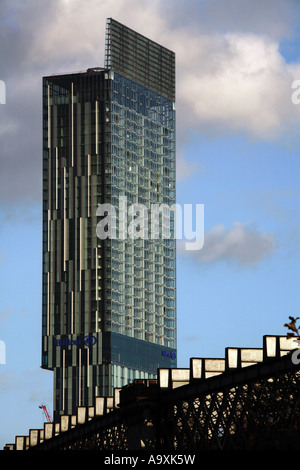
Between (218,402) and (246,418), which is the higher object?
(218,402)

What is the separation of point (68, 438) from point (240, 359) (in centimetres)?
4461

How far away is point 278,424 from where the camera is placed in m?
68.8

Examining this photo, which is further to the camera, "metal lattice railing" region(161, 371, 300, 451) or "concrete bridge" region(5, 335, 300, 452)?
"concrete bridge" region(5, 335, 300, 452)

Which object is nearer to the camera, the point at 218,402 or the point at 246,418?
the point at 246,418

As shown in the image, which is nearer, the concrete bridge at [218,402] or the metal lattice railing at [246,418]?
the metal lattice railing at [246,418]

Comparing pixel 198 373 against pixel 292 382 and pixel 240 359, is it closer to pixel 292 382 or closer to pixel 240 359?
pixel 240 359
